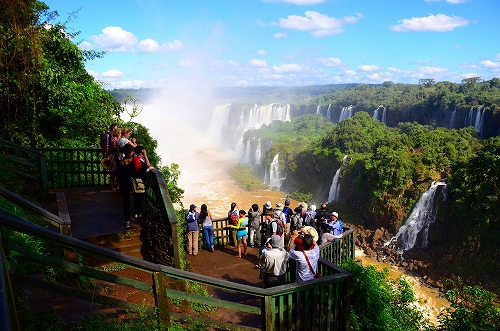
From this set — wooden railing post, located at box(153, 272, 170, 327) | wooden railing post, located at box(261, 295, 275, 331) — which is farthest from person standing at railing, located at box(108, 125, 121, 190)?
wooden railing post, located at box(153, 272, 170, 327)

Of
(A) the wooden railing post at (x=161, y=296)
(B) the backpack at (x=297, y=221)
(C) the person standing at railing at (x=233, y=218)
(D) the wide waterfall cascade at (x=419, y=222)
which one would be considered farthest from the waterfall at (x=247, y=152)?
(A) the wooden railing post at (x=161, y=296)

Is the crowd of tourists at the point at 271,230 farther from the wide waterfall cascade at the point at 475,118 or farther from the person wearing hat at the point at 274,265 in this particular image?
the wide waterfall cascade at the point at 475,118

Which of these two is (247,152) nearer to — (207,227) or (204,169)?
(204,169)

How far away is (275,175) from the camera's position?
195 ft

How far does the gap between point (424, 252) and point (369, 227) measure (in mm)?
6820

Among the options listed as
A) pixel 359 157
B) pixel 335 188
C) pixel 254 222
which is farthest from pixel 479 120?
pixel 254 222

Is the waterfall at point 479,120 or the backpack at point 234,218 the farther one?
the waterfall at point 479,120

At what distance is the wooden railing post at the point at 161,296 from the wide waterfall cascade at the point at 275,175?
5437cm

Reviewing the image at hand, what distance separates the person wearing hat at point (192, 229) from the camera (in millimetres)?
8414

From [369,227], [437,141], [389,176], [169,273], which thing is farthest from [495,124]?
[169,273]

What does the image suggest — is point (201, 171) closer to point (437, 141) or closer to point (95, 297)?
point (437, 141)

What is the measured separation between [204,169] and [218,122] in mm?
33416

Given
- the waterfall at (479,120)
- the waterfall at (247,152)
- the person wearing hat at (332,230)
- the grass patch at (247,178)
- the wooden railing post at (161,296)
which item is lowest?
the grass patch at (247,178)

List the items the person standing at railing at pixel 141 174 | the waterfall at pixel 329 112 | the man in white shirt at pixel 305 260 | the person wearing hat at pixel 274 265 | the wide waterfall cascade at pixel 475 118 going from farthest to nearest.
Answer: the waterfall at pixel 329 112 < the wide waterfall cascade at pixel 475 118 < the person standing at railing at pixel 141 174 < the person wearing hat at pixel 274 265 < the man in white shirt at pixel 305 260
